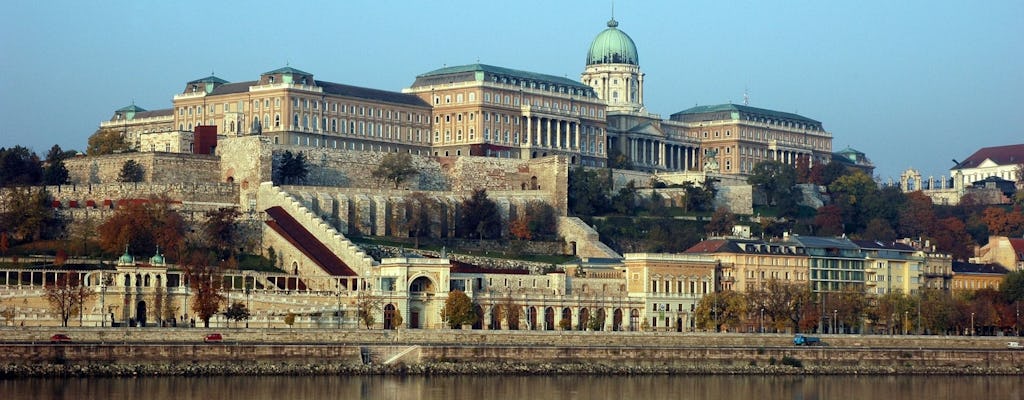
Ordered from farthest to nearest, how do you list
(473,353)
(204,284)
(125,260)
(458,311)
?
(458,311)
(125,260)
(204,284)
(473,353)

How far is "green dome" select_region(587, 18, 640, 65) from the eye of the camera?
636 ft

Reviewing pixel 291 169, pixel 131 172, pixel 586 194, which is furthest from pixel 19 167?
pixel 586 194

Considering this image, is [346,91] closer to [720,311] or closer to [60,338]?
[720,311]

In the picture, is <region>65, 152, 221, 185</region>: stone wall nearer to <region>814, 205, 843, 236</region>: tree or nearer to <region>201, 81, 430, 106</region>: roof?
<region>201, 81, 430, 106</region>: roof

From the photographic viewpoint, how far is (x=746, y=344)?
365 ft

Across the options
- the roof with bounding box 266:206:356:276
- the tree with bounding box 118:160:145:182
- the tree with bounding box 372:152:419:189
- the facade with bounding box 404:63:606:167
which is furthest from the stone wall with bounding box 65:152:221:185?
the facade with bounding box 404:63:606:167

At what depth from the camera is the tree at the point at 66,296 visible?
10794cm

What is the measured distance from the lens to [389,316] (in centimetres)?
11781

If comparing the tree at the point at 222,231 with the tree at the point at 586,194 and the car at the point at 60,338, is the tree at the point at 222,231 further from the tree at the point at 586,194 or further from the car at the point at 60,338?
the car at the point at 60,338

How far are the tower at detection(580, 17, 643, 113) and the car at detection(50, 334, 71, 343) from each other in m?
98.4

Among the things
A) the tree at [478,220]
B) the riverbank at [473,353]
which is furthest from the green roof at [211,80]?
the riverbank at [473,353]

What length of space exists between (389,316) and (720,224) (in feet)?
122

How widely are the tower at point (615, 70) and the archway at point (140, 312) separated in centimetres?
8295

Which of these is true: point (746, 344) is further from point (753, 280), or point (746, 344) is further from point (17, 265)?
point (17, 265)
